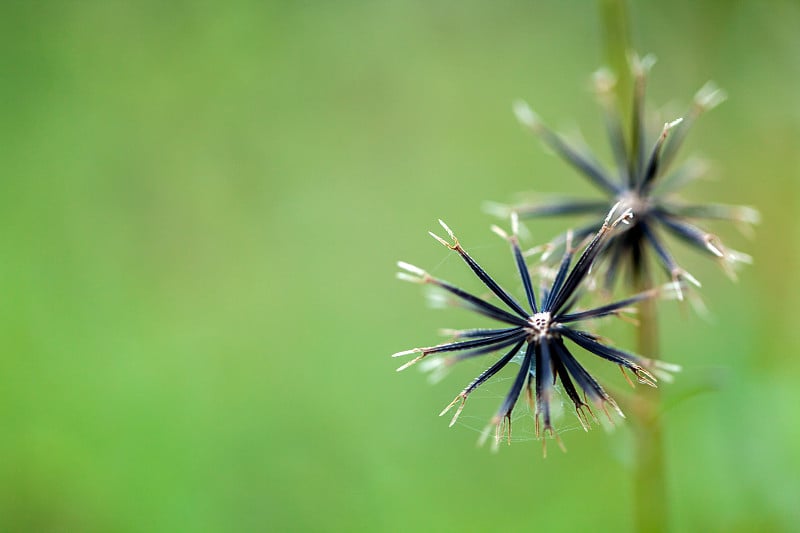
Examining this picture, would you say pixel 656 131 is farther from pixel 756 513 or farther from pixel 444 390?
pixel 444 390

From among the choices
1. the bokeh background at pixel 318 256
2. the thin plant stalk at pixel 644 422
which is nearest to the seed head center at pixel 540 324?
the thin plant stalk at pixel 644 422

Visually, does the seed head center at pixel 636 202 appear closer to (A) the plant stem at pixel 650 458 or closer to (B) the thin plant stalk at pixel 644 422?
(B) the thin plant stalk at pixel 644 422

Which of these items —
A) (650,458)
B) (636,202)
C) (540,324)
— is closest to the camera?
(540,324)

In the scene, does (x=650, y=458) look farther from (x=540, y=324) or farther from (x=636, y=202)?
(x=540, y=324)

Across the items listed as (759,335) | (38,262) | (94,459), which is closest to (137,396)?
(94,459)

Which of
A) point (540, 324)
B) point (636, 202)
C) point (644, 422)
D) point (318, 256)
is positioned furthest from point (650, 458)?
point (318, 256)

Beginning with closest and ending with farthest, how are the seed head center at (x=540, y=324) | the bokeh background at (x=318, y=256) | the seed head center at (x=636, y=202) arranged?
the seed head center at (x=540, y=324) → the seed head center at (x=636, y=202) → the bokeh background at (x=318, y=256)

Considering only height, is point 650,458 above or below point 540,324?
above
